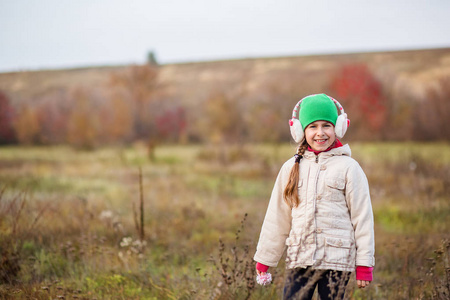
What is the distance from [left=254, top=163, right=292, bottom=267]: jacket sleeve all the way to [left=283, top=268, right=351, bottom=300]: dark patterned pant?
Answer: 16cm

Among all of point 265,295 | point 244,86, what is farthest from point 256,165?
point 244,86

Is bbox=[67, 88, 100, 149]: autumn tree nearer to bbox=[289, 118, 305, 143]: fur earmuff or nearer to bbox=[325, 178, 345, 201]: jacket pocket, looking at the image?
bbox=[289, 118, 305, 143]: fur earmuff

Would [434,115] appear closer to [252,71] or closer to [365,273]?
[365,273]

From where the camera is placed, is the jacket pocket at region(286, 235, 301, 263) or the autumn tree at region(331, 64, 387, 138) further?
the autumn tree at region(331, 64, 387, 138)

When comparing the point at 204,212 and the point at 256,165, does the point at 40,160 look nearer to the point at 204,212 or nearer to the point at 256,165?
the point at 256,165

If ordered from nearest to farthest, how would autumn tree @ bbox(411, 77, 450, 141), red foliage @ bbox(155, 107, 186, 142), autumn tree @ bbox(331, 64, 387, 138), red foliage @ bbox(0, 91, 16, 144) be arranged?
red foliage @ bbox(0, 91, 16, 144) < autumn tree @ bbox(411, 77, 450, 141) < autumn tree @ bbox(331, 64, 387, 138) < red foliage @ bbox(155, 107, 186, 142)

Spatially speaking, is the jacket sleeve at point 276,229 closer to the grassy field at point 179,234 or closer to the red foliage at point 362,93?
the grassy field at point 179,234

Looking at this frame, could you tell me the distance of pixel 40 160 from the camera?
50.8ft

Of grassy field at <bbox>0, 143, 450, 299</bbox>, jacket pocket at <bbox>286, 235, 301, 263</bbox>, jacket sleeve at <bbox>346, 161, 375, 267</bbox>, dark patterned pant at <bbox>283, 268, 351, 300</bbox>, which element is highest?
jacket sleeve at <bbox>346, 161, 375, 267</bbox>

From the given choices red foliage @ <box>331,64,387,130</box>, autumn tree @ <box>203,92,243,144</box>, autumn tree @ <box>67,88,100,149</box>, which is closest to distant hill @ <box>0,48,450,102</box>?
red foliage @ <box>331,64,387,130</box>

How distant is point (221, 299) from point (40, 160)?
14.4 meters

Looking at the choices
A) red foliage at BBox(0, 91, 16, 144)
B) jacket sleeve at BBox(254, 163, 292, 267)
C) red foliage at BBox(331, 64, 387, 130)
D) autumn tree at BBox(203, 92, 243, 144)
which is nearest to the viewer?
jacket sleeve at BBox(254, 163, 292, 267)

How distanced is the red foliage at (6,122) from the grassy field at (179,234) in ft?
26.7

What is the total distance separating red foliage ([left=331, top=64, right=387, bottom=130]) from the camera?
1208 inches
